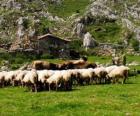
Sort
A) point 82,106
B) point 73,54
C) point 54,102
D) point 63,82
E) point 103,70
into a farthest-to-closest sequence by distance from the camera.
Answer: point 73,54
point 103,70
point 63,82
point 54,102
point 82,106

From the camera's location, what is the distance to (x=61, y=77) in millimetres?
46625

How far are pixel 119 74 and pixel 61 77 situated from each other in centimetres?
912

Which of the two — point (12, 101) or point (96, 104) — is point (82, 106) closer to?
point (96, 104)

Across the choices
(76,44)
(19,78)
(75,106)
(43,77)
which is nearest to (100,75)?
(43,77)

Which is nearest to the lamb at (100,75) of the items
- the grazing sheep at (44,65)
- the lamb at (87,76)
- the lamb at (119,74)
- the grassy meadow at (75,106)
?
the lamb at (87,76)

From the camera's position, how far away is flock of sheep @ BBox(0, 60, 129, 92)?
46.7 meters

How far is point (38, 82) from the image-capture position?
4728 cm

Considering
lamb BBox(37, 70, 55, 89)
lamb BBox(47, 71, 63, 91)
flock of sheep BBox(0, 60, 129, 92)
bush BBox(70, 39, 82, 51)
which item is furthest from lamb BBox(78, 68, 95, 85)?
bush BBox(70, 39, 82, 51)

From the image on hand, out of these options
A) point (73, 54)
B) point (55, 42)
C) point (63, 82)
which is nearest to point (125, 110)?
point (63, 82)

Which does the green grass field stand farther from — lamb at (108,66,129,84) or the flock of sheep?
lamb at (108,66,129,84)

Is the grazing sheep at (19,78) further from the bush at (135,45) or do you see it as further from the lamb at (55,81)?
the bush at (135,45)

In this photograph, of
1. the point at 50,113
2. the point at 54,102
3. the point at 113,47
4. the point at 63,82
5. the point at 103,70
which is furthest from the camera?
the point at 113,47

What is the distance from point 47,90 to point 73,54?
342ft

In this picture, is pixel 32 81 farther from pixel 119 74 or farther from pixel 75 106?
pixel 75 106
